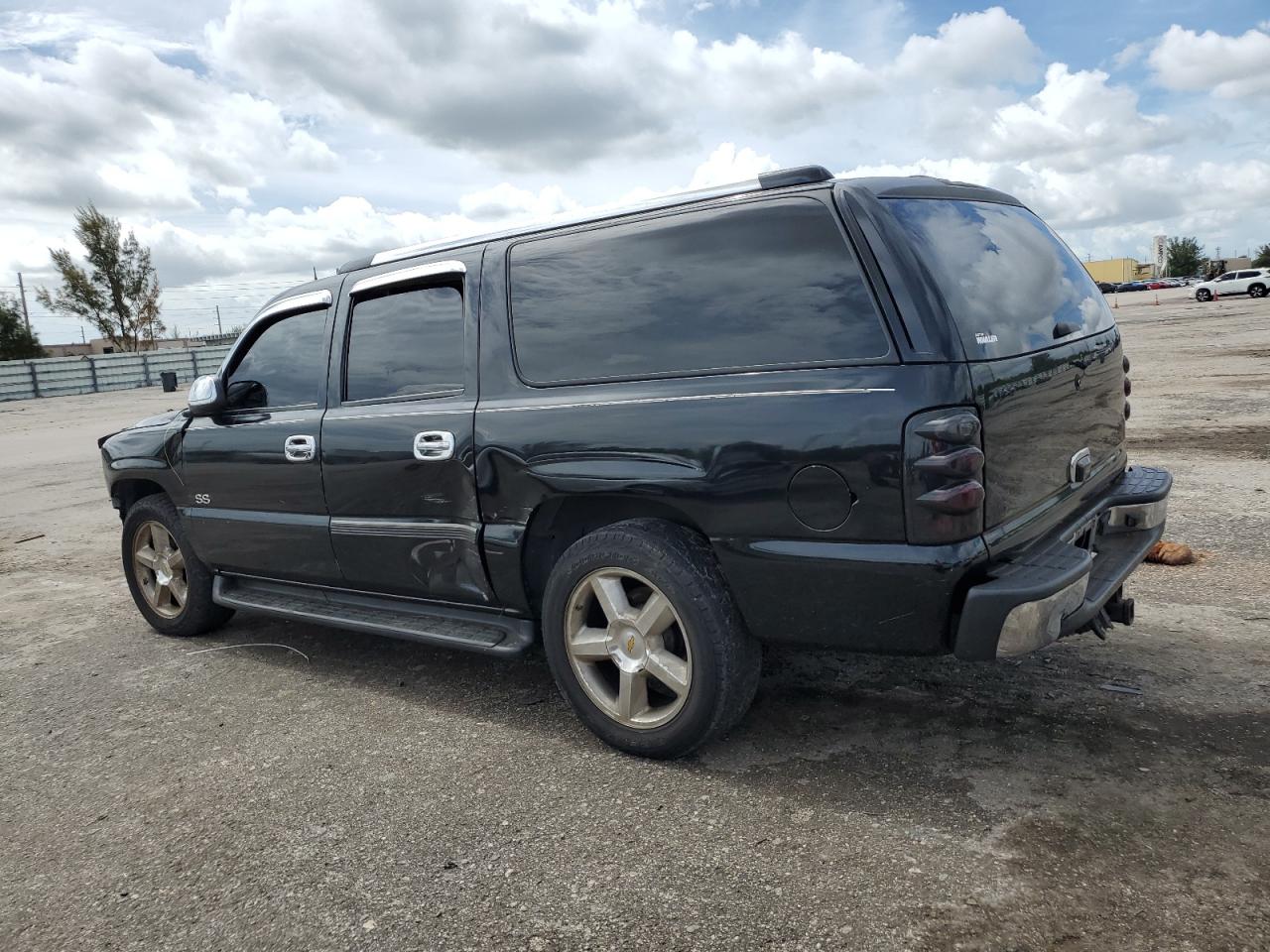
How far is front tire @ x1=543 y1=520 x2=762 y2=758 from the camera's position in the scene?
9.58ft

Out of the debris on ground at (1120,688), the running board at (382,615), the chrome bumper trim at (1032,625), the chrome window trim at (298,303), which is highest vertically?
the chrome window trim at (298,303)

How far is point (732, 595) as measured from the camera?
9.66 ft

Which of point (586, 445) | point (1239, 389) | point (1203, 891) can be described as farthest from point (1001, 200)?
point (1239, 389)

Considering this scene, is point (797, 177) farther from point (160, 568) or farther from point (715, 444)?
point (160, 568)

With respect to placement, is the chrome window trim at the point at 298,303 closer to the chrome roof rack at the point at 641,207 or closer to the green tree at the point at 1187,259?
the chrome roof rack at the point at 641,207

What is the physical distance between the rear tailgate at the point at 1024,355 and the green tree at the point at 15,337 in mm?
63784


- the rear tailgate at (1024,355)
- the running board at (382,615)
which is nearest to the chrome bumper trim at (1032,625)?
the rear tailgate at (1024,355)

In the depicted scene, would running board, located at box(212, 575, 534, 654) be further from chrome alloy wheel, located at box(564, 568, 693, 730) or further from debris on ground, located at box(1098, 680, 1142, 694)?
debris on ground, located at box(1098, 680, 1142, 694)

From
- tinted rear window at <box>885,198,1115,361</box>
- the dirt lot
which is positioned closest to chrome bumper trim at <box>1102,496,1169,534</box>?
the dirt lot

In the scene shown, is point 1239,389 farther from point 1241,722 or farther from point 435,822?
point 435,822

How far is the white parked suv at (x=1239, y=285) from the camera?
4288 centimetres

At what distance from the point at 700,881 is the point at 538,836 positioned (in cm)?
52

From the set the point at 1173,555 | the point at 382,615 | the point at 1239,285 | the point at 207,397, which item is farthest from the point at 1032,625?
→ the point at 1239,285

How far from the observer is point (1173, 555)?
16.3ft
